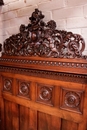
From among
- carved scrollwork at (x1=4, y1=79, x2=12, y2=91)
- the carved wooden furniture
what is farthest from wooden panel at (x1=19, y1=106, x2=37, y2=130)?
carved scrollwork at (x1=4, y1=79, x2=12, y2=91)

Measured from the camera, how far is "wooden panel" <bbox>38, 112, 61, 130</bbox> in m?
1.01

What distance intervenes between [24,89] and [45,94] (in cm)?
22

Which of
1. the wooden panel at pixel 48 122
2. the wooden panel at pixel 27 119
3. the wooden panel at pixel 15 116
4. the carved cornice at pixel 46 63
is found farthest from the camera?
the wooden panel at pixel 15 116

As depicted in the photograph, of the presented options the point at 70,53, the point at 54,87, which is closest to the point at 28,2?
the point at 70,53

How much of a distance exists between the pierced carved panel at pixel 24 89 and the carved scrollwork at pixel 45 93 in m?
0.14

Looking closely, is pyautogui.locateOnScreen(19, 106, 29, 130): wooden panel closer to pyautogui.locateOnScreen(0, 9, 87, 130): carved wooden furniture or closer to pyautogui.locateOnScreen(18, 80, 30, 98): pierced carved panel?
pyautogui.locateOnScreen(0, 9, 87, 130): carved wooden furniture

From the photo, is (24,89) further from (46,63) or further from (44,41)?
(44,41)

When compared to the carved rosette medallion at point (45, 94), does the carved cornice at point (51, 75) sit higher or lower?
higher

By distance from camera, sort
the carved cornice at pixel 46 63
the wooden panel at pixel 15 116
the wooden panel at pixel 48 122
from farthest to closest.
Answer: the wooden panel at pixel 15 116, the wooden panel at pixel 48 122, the carved cornice at pixel 46 63

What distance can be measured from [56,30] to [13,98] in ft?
2.47

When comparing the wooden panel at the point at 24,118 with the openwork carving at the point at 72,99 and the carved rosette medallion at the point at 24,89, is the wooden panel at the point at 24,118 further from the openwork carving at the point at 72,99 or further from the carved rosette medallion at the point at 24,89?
the openwork carving at the point at 72,99

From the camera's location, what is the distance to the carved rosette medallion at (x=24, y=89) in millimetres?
1141

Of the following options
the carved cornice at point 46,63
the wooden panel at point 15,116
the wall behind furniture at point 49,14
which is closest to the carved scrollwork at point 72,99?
the carved cornice at point 46,63

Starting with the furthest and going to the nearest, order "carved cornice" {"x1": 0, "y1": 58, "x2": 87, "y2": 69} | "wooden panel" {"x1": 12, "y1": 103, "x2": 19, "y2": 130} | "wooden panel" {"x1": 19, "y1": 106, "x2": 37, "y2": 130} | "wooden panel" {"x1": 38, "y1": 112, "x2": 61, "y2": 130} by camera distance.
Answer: "wooden panel" {"x1": 12, "y1": 103, "x2": 19, "y2": 130} < "wooden panel" {"x1": 19, "y1": 106, "x2": 37, "y2": 130} < "wooden panel" {"x1": 38, "y1": 112, "x2": 61, "y2": 130} < "carved cornice" {"x1": 0, "y1": 58, "x2": 87, "y2": 69}
